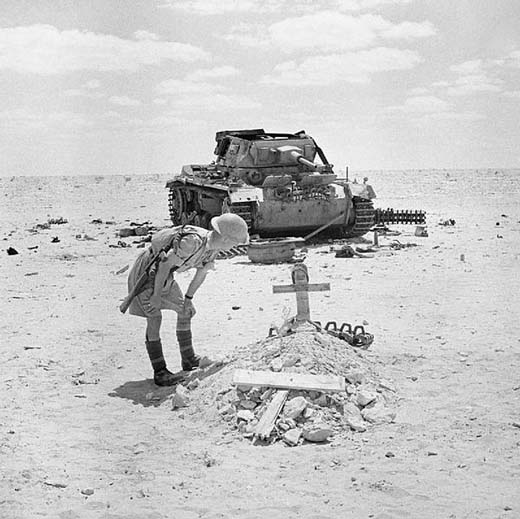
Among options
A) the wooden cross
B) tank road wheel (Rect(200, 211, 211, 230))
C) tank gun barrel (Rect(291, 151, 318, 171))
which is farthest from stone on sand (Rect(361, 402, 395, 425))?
tank road wheel (Rect(200, 211, 211, 230))

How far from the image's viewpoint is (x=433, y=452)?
4.89 meters

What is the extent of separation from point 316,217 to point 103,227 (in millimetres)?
8300

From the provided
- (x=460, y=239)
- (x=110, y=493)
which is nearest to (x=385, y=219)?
(x=460, y=239)

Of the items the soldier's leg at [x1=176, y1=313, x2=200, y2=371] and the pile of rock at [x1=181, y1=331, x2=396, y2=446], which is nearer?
the pile of rock at [x1=181, y1=331, x2=396, y2=446]

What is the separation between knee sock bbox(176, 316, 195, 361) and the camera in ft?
22.2

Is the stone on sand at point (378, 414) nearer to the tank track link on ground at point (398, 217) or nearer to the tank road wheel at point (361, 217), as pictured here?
the tank road wheel at point (361, 217)

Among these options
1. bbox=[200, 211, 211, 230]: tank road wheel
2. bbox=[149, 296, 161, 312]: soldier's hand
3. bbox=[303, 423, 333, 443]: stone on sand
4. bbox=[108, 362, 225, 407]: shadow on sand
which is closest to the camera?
bbox=[303, 423, 333, 443]: stone on sand

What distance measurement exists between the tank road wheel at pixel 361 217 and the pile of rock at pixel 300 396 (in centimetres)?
1090

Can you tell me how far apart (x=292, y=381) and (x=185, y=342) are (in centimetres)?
149

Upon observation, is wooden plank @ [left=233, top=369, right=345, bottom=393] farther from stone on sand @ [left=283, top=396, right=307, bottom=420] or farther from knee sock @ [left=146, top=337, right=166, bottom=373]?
knee sock @ [left=146, top=337, right=166, bottom=373]

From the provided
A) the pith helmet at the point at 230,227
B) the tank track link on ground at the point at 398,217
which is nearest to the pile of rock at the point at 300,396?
the pith helmet at the point at 230,227

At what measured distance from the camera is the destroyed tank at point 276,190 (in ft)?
53.2

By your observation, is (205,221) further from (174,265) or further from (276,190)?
(174,265)

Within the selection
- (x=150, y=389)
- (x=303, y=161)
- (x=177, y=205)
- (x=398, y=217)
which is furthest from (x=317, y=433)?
(x=177, y=205)
